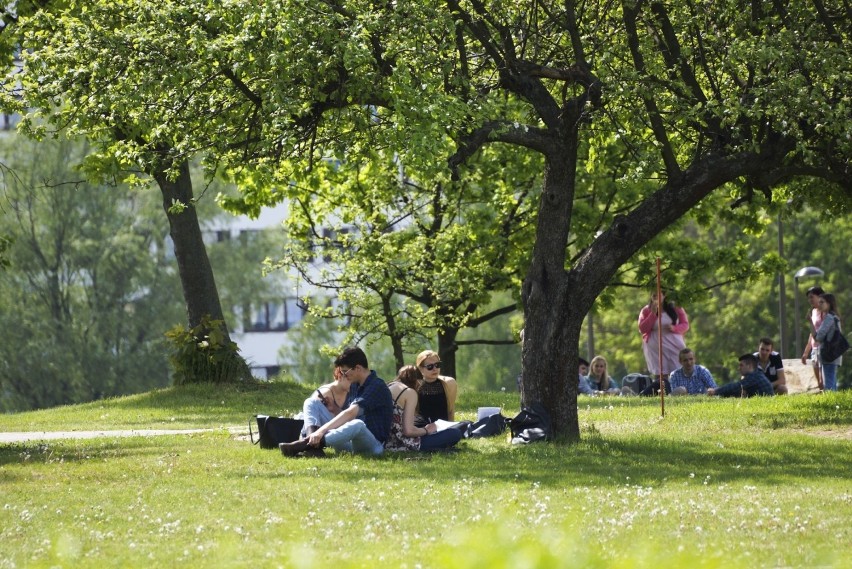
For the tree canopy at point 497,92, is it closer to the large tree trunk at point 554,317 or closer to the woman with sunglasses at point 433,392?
the large tree trunk at point 554,317

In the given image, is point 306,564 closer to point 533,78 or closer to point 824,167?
point 533,78

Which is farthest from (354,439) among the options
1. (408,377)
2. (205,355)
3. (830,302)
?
(205,355)

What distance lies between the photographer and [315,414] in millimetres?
15680

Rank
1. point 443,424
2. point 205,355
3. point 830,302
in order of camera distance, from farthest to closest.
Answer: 1. point 205,355
2. point 830,302
3. point 443,424

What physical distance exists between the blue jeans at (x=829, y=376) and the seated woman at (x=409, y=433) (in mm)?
9815

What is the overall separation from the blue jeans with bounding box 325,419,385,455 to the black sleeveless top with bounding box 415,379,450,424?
163cm

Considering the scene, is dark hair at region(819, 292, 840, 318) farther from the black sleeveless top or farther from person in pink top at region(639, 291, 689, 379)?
the black sleeveless top

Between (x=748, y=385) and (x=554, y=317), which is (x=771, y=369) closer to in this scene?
(x=748, y=385)

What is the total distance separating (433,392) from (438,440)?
134cm

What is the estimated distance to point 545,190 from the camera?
1641cm

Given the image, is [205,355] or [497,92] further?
[205,355]

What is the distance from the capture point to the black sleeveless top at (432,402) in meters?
16.9

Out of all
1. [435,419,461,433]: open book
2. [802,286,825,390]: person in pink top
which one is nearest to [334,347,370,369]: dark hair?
[435,419,461,433]: open book

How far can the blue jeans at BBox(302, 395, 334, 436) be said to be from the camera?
15.6 m
